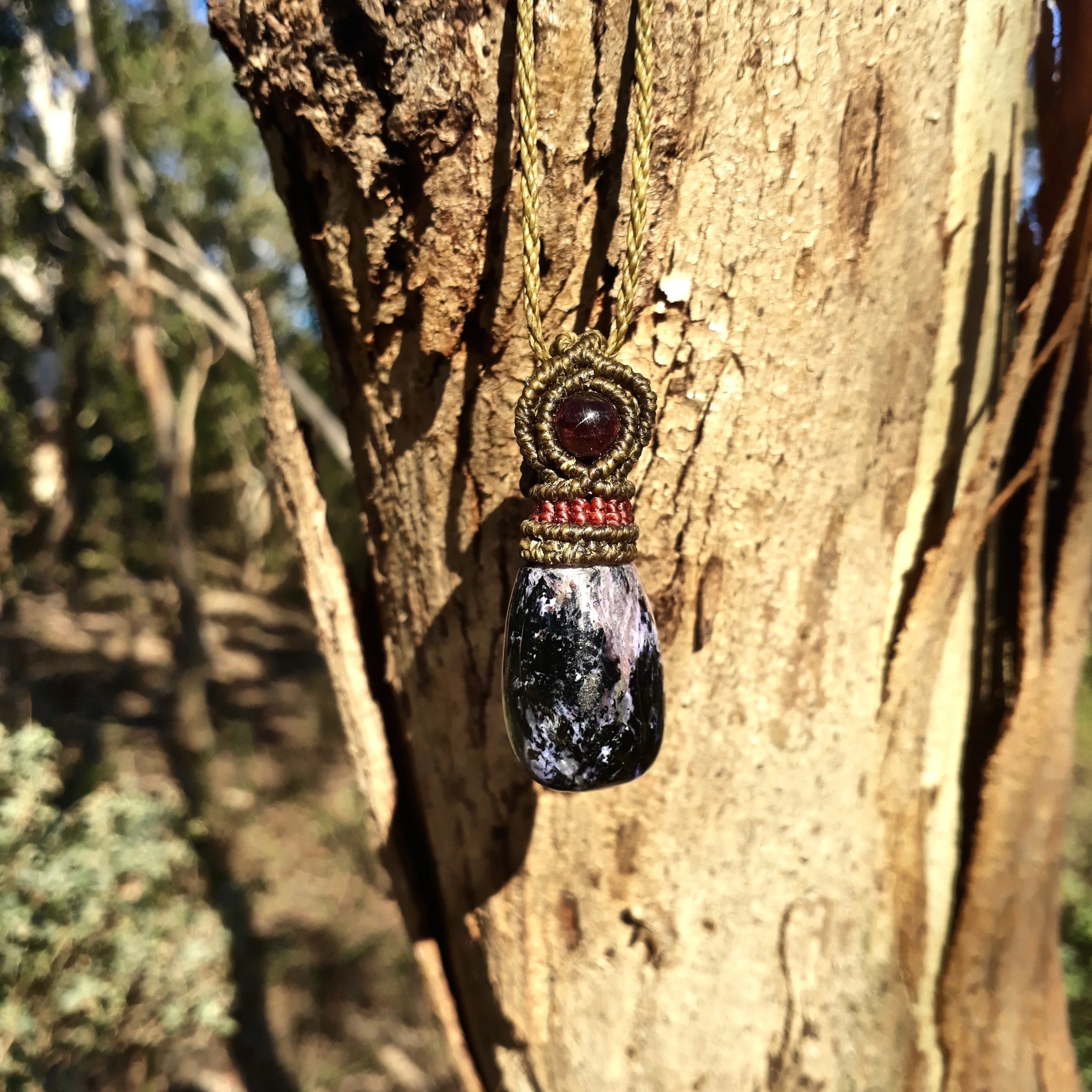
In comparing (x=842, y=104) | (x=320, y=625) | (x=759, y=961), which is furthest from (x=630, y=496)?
(x=759, y=961)

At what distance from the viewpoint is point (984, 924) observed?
3.56 feet

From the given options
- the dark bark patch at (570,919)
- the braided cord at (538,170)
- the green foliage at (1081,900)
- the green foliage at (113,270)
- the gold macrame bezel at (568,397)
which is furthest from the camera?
the green foliage at (113,270)

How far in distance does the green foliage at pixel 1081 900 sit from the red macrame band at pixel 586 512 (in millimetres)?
1007

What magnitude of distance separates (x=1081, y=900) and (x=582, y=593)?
273cm

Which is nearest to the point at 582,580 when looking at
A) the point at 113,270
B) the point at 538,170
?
the point at 538,170

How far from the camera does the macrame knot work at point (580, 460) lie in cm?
82

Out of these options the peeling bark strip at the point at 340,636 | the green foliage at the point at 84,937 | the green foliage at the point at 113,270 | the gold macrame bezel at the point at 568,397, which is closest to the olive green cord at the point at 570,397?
the gold macrame bezel at the point at 568,397

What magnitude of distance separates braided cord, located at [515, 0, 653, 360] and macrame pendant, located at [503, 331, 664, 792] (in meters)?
0.04

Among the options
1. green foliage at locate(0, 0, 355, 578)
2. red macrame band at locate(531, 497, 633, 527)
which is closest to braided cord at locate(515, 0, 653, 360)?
red macrame band at locate(531, 497, 633, 527)

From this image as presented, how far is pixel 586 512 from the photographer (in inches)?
33.3

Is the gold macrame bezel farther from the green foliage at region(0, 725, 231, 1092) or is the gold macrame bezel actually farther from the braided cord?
the green foliage at region(0, 725, 231, 1092)

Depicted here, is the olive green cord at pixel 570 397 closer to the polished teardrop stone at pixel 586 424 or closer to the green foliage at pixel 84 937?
the polished teardrop stone at pixel 586 424

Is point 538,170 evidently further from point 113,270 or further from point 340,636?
point 113,270

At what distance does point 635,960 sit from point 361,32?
3.75ft
